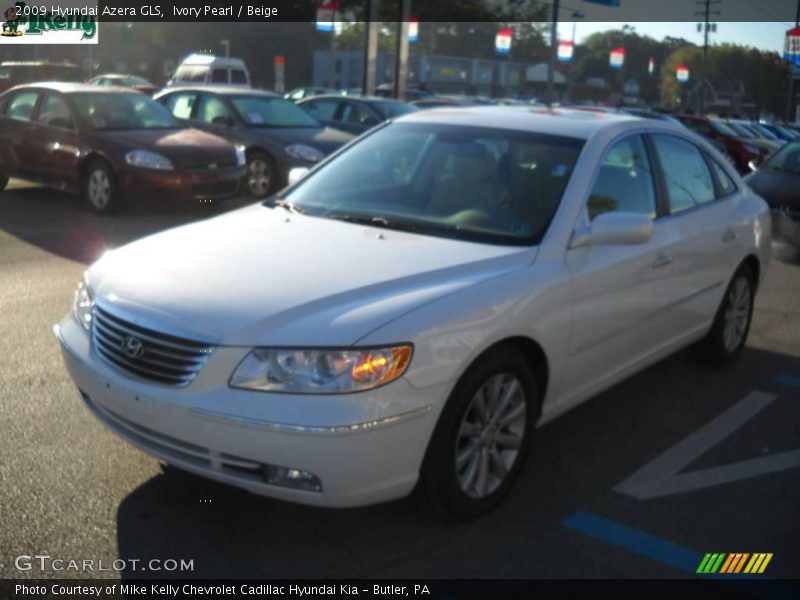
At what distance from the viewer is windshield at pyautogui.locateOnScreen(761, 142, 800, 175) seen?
11500 mm

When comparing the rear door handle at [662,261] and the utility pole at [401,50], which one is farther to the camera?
the utility pole at [401,50]

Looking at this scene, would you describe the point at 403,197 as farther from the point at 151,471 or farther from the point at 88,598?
the point at 88,598

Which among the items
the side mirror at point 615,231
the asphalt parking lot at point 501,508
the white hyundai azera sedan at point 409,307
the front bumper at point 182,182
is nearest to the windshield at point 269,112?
the front bumper at point 182,182

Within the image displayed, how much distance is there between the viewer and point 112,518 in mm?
3680

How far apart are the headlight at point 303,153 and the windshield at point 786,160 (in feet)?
19.3

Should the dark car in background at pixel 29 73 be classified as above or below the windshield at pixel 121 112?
above

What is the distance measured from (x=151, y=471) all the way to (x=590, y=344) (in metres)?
2.02

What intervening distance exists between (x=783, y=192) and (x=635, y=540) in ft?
28.0

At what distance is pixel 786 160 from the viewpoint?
38.5 feet

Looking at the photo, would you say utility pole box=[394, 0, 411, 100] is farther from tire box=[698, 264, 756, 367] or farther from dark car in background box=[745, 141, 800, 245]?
tire box=[698, 264, 756, 367]

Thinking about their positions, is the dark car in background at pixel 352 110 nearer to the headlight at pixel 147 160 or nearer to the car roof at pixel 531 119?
the headlight at pixel 147 160

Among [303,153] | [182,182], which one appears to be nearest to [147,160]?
[182,182]

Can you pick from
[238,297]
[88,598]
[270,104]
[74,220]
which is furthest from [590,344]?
[270,104]

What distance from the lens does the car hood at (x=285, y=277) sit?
3365 millimetres
